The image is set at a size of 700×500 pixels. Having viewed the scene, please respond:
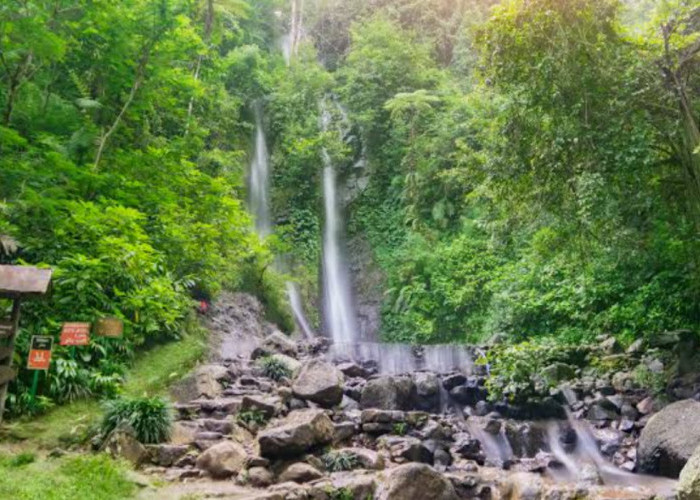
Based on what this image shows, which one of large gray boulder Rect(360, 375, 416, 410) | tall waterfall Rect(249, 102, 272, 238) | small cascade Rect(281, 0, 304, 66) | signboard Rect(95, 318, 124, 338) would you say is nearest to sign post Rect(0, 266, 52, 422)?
signboard Rect(95, 318, 124, 338)

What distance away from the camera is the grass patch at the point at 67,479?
209 inches

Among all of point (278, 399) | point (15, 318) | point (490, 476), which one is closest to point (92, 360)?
point (15, 318)

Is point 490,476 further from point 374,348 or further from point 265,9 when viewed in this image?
point 265,9

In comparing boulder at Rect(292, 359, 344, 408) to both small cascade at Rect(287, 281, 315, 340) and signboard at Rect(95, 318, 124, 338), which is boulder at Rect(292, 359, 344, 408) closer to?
signboard at Rect(95, 318, 124, 338)

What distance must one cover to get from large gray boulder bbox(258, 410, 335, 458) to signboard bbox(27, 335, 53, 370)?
310cm

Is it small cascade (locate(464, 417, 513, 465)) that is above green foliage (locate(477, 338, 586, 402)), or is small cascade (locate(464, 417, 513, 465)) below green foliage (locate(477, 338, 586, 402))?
below

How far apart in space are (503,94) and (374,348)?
27.0ft

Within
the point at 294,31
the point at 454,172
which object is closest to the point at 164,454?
the point at 454,172

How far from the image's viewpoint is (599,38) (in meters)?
9.12

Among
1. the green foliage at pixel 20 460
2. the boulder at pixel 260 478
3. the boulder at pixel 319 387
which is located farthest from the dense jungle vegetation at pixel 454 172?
the boulder at pixel 260 478

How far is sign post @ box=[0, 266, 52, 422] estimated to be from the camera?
654 cm

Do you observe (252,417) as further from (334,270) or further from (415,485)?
(334,270)

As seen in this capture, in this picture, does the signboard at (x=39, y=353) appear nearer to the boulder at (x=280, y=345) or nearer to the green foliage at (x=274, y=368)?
the green foliage at (x=274, y=368)

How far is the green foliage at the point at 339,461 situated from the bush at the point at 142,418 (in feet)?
7.50
